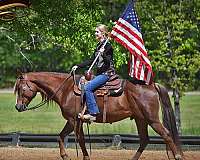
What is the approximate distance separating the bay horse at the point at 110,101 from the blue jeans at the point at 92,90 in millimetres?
297

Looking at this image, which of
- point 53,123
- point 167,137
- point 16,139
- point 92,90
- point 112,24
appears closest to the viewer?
point 167,137

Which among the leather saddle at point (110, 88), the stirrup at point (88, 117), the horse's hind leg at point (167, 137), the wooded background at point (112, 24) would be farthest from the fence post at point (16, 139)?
the horse's hind leg at point (167, 137)

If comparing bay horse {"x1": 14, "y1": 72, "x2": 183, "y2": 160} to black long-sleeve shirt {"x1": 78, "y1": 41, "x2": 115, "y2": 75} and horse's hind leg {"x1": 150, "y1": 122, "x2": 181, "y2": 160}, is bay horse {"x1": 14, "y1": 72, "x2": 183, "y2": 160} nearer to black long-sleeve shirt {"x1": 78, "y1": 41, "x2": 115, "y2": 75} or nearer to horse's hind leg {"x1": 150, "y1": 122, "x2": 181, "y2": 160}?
horse's hind leg {"x1": 150, "y1": 122, "x2": 181, "y2": 160}

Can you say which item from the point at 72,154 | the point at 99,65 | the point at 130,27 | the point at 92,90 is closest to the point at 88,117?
the point at 92,90

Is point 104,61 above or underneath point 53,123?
above

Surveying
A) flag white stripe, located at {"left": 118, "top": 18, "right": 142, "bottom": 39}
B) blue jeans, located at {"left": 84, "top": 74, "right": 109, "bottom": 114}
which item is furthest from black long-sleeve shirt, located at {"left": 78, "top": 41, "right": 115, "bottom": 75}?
flag white stripe, located at {"left": 118, "top": 18, "right": 142, "bottom": 39}

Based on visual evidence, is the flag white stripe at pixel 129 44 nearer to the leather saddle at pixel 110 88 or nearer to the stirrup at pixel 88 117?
the leather saddle at pixel 110 88

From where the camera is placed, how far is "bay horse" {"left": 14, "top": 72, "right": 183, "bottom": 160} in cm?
1183

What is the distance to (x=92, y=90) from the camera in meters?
11.7

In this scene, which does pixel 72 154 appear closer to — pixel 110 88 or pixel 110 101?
pixel 110 101

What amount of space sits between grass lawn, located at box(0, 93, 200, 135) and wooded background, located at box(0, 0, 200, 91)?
2485 millimetres

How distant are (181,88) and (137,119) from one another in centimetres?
807

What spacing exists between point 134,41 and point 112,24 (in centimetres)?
673

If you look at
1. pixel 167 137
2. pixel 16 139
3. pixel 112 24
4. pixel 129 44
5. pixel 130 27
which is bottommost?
pixel 16 139
